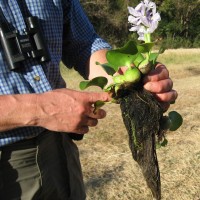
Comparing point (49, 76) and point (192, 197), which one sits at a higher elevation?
point (49, 76)

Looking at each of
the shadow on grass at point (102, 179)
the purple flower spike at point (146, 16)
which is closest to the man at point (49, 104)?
the purple flower spike at point (146, 16)

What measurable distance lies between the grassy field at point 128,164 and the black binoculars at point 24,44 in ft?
6.91

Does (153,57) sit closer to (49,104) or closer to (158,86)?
(158,86)

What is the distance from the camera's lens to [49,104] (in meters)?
1.26

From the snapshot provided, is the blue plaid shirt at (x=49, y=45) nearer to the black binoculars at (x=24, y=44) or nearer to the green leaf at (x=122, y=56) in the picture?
the black binoculars at (x=24, y=44)

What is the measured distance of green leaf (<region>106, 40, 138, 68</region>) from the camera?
1.29m

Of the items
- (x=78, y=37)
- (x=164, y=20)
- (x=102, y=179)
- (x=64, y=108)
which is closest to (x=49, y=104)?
(x=64, y=108)

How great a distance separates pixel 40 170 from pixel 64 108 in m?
0.41

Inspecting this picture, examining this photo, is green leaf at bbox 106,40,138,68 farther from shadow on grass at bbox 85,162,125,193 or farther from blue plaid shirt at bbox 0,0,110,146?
shadow on grass at bbox 85,162,125,193

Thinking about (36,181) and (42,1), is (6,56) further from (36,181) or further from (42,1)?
(36,181)

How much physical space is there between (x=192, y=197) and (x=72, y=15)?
7.00ft

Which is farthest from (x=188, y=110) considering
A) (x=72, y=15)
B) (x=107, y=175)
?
(x=72, y=15)

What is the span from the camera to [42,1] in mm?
1592

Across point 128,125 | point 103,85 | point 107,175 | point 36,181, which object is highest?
point 103,85
